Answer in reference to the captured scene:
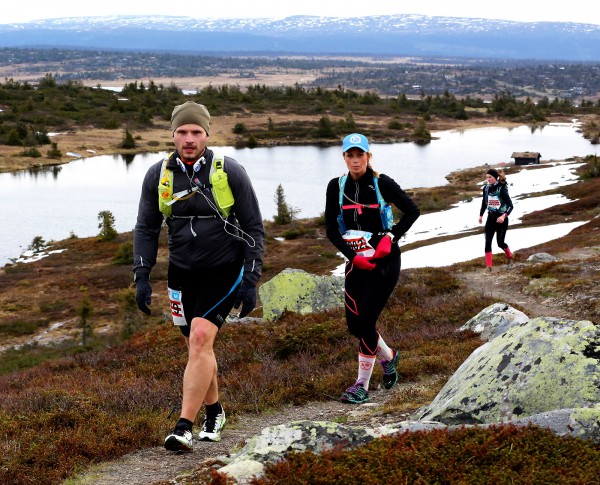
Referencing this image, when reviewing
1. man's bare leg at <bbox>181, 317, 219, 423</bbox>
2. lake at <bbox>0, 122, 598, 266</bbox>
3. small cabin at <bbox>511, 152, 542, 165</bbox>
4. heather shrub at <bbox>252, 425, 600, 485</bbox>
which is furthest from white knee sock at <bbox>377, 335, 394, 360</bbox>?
small cabin at <bbox>511, 152, 542, 165</bbox>

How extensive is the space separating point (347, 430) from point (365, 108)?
15208 centimetres

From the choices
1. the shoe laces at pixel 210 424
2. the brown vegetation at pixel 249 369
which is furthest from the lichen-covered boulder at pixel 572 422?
the shoe laces at pixel 210 424

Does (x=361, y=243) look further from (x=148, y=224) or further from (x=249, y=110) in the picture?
(x=249, y=110)

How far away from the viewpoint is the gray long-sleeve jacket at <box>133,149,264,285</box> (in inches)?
237

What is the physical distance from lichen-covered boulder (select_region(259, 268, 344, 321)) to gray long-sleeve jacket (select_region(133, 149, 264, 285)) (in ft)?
31.3

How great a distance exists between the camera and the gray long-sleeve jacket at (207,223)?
6.02m

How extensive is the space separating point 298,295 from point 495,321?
225 inches

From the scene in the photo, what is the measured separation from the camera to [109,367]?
42.5ft

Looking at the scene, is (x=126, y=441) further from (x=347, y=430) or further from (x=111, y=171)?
(x=111, y=171)

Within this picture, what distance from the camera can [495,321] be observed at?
1134cm

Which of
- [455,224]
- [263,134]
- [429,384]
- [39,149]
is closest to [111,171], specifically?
[39,149]

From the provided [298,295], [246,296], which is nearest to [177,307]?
[246,296]

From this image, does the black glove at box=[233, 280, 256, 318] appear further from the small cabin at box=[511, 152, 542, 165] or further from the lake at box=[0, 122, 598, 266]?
the small cabin at box=[511, 152, 542, 165]

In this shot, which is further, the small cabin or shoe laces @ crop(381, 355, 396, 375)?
the small cabin
